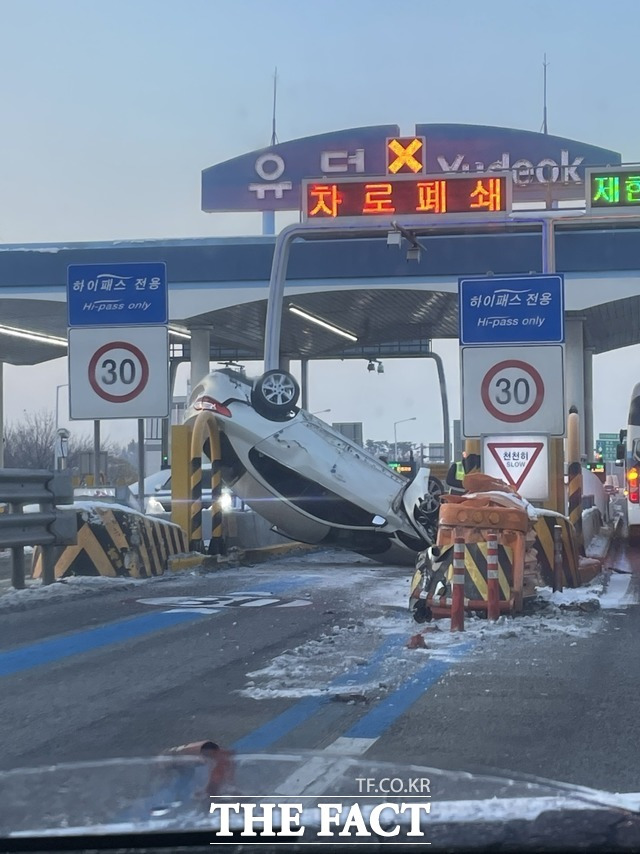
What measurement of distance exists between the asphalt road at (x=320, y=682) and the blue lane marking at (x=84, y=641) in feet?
0.06

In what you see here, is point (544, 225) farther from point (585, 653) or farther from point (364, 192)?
point (585, 653)

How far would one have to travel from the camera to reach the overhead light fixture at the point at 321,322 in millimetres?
30883

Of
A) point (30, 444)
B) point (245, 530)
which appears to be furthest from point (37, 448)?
point (245, 530)

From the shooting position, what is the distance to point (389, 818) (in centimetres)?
283

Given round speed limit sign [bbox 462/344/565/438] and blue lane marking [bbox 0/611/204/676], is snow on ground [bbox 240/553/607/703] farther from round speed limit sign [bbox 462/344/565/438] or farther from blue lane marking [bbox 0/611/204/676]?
round speed limit sign [bbox 462/344/565/438]

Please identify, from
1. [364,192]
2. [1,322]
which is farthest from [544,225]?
[1,322]

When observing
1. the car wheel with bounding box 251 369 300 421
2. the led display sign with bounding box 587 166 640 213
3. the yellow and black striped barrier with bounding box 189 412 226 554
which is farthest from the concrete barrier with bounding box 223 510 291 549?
the led display sign with bounding box 587 166 640 213

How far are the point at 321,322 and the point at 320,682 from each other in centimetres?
2653

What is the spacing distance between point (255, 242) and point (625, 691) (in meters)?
22.7

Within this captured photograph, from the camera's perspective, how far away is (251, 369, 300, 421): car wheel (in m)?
16.1

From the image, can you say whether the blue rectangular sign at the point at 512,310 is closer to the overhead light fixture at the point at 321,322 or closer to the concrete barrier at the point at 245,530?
the concrete barrier at the point at 245,530

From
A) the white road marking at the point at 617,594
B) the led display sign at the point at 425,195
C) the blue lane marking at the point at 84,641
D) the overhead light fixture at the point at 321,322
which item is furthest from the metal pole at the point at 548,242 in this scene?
the overhead light fixture at the point at 321,322

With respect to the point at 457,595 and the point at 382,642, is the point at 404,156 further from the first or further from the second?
the point at 382,642

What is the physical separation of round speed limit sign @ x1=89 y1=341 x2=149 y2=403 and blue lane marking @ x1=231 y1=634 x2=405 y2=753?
6.22 metres
